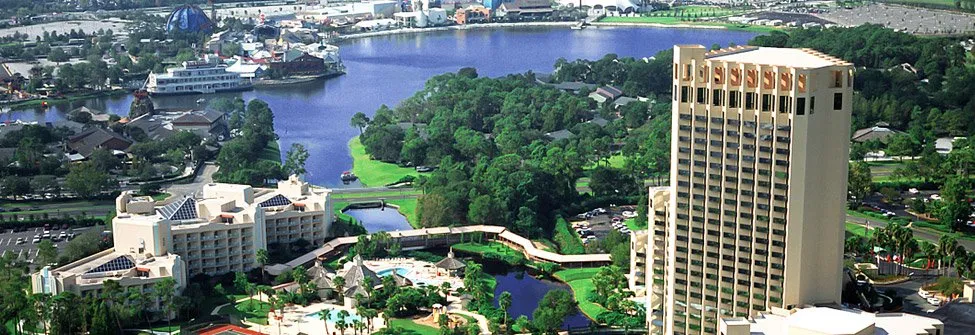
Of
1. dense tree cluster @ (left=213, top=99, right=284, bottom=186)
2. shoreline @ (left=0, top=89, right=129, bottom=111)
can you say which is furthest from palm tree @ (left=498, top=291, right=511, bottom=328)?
shoreline @ (left=0, top=89, right=129, bottom=111)

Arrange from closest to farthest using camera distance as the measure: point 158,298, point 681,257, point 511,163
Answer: point 681,257
point 158,298
point 511,163

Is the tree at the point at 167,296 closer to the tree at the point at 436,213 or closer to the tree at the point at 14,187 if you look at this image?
the tree at the point at 436,213

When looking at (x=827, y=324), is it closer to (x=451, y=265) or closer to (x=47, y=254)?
(x=451, y=265)

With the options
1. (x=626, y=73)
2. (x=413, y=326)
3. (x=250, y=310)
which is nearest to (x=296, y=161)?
(x=250, y=310)

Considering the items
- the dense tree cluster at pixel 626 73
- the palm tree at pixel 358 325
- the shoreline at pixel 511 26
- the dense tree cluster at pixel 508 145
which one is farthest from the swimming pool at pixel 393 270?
the shoreline at pixel 511 26

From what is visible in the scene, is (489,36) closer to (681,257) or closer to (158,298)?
(158,298)

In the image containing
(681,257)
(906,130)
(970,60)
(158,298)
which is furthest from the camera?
(970,60)

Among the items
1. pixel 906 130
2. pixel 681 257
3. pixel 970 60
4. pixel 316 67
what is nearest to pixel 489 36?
pixel 316 67
